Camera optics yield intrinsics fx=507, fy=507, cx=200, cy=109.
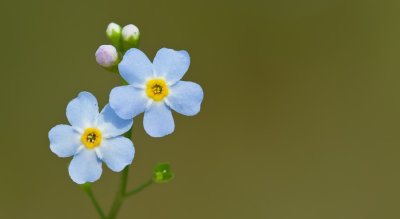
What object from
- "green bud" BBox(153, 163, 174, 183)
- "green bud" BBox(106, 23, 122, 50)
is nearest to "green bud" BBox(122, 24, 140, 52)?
"green bud" BBox(106, 23, 122, 50)

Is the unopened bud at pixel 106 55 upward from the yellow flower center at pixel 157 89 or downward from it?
upward

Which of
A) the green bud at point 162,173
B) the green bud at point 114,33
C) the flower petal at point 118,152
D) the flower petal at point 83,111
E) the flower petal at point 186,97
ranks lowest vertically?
the green bud at point 162,173

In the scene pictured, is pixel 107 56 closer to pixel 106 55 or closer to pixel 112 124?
pixel 106 55

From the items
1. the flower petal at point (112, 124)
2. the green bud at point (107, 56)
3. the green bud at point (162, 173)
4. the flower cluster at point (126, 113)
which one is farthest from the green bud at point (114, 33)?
the green bud at point (162, 173)

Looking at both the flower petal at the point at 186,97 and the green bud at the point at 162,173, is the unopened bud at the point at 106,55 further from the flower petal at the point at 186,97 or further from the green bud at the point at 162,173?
the green bud at the point at 162,173

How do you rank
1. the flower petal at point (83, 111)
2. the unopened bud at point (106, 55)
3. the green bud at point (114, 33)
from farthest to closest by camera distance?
the green bud at point (114, 33) → the unopened bud at point (106, 55) → the flower petal at point (83, 111)

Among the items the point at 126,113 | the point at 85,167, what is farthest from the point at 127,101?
the point at 85,167
